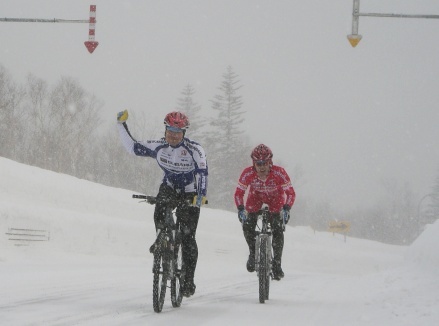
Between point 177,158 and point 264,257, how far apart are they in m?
1.92

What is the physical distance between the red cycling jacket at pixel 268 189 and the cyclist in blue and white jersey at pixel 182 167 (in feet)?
5.73

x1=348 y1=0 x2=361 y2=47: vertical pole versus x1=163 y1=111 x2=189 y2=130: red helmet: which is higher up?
x1=348 y1=0 x2=361 y2=47: vertical pole

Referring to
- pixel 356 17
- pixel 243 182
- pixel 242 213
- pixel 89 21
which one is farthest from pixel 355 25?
pixel 242 213

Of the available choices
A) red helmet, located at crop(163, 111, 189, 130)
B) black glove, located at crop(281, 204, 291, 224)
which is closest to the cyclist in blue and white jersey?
red helmet, located at crop(163, 111, 189, 130)

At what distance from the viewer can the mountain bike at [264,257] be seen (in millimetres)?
8648

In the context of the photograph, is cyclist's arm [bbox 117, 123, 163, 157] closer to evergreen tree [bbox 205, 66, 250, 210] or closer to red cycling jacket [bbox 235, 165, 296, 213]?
red cycling jacket [bbox 235, 165, 296, 213]

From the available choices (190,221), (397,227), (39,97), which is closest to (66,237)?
(190,221)

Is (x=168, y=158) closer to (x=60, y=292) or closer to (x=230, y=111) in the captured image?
(x=60, y=292)

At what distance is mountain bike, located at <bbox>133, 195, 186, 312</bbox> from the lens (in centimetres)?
697

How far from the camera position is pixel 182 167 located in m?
7.80

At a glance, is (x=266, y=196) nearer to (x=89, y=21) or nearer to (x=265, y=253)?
(x=265, y=253)

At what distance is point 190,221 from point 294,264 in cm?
2379

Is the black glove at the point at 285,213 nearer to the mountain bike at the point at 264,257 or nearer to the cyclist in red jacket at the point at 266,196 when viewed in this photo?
the cyclist in red jacket at the point at 266,196

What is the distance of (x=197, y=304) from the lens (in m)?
8.20
